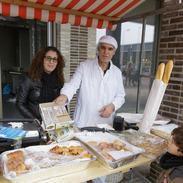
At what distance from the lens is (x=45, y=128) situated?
1583 millimetres

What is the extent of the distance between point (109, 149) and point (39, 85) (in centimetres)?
119

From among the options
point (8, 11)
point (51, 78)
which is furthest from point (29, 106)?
point (8, 11)

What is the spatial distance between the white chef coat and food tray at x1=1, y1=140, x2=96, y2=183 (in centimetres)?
101

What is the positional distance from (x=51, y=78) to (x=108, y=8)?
103 cm

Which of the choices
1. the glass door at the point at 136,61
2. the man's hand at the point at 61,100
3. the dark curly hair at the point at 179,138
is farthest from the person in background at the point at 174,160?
the glass door at the point at 136,61

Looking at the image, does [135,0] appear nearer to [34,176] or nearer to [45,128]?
[45,128]

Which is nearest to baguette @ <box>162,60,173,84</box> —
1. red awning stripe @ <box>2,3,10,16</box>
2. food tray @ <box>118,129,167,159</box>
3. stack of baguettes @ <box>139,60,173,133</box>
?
stack of baguettes @ <box>139,60,173,133</box>

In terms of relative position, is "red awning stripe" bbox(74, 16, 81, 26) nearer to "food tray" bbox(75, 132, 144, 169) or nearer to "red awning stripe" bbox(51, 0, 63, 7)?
"red awning stripe" bbox(51, 0, 63, 7)

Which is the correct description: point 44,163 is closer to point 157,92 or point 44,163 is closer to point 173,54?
point 157,92

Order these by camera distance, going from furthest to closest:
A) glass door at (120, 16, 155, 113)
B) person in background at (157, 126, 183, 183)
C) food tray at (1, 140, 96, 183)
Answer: glass door at (120, 16, 155, 113) → person in background at (157, 126, 183, 183) → food tray at (1, 140, 96, 183)

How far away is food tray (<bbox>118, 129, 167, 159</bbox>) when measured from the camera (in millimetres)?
1578

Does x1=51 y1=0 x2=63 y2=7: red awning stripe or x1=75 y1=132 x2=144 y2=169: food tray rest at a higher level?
x1=51 y1=0 x2=63 y2=7: red awning stripe

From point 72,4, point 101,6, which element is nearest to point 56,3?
point 72,4

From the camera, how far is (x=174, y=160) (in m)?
1.38
